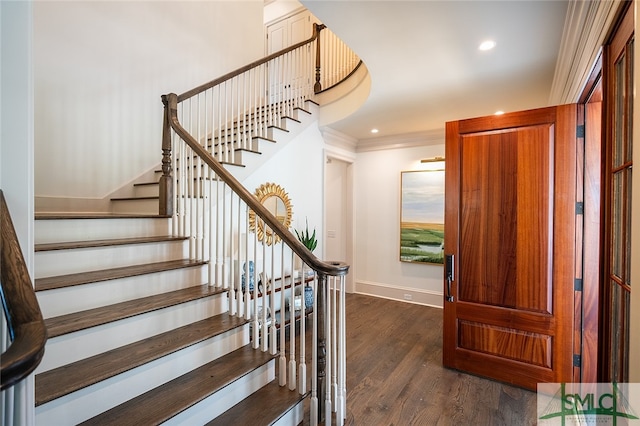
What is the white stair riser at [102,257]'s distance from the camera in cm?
166

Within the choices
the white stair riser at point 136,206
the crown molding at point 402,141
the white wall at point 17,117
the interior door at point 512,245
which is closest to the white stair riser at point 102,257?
the white stair riser at point 136,206

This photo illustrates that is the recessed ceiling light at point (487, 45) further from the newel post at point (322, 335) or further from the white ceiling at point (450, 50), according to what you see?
the newel post at point (322, 335)

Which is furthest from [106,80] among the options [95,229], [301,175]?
[301,175]

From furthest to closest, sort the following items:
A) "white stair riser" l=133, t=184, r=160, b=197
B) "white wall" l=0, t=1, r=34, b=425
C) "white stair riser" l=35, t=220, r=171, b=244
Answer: "white stair riser" l=133, t=184, r=160, b=197 < "white stair riser" l=35, t=220, r=171, b=244 < "white wall" l=0, t=1, r=34, b=425

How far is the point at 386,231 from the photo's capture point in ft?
15.6

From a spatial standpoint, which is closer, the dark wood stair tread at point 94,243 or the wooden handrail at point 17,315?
the wooden handrail at point 17,315

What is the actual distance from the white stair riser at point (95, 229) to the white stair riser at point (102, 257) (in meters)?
0.22

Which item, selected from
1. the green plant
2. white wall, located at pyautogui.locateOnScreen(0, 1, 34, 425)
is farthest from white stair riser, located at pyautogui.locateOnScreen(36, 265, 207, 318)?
the green plant

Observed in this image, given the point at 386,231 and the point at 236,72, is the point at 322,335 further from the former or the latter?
the point at 386,231

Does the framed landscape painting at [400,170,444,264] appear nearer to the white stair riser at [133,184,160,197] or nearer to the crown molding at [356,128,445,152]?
the crown molding at [356,128,445,152]

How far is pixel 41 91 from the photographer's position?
266 cm

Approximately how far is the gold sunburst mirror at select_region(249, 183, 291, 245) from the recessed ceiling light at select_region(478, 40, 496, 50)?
2.47m

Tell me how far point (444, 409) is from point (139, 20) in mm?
4690

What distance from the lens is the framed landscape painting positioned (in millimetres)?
4305
